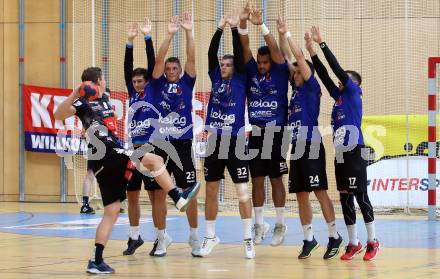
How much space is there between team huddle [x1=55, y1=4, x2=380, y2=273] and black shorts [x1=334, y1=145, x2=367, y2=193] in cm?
1

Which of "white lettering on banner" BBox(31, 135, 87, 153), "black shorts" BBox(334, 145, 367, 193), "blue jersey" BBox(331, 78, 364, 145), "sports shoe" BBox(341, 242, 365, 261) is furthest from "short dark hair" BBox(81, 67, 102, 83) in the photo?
"white lettering on banner" BBox(31, 135, 87, 153)

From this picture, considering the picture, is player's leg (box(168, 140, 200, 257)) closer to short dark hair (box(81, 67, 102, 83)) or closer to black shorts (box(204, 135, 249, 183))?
black shorts (box(204, 135, 249, 183))

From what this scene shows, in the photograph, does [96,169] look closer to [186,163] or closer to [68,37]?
[186,163]

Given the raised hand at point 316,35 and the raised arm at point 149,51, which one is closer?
the raised hand at point 316,35

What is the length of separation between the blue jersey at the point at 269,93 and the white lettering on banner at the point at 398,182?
6.42 metres

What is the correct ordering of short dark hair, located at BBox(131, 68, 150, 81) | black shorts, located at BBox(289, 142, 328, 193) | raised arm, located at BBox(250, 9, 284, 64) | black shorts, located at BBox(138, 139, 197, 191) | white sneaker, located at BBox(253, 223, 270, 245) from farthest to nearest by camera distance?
white sneaker, located at BBox(253, 223, 270, 245), short dark hair, located at BBox(131, 68, 150, 81), black shorts, located at BBox(138, 139, 197, 191), raised arm, located at BBox(250, 9, 284, 64), black shorts, located at BBox(289, 142, 328, 193)

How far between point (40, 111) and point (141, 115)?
1005cm

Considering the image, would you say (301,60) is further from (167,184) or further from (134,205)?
(134,205)

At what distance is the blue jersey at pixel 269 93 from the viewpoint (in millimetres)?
10312

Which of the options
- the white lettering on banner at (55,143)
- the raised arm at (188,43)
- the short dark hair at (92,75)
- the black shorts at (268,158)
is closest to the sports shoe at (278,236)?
the black shorts at (268,158)

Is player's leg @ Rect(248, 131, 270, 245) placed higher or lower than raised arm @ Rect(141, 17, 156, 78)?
lower

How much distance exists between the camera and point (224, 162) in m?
10.1

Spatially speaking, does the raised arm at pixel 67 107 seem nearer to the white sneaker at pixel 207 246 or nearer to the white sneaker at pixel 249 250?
the white sneaker at pixel 207 246

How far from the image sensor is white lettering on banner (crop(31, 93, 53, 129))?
19.9 meters
